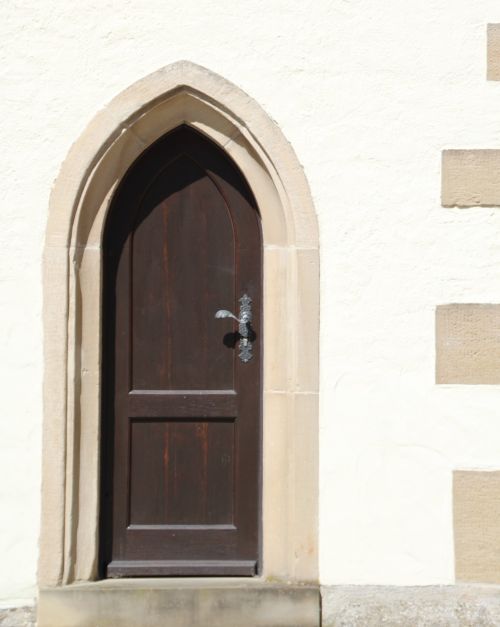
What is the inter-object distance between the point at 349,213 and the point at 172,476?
58.5 inches

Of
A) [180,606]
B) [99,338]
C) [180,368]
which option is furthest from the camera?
[180,368]

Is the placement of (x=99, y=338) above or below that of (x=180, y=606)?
above

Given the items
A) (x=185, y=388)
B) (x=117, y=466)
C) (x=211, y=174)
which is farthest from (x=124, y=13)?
(x=117, y=466)

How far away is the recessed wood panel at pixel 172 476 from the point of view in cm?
430

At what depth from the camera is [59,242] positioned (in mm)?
4094

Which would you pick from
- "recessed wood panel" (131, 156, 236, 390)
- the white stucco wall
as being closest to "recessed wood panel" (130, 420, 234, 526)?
"recessed wood panel" (131, 156, 236, 390)

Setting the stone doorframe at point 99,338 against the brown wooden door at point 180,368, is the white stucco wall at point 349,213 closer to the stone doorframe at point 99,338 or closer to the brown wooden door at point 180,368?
the stone doorframe at point 99,338

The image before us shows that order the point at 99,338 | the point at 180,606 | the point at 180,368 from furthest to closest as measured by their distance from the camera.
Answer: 1. the point at 180,368
2. the point at 99,338
3. the point at 180,606

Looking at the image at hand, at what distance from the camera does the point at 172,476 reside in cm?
431

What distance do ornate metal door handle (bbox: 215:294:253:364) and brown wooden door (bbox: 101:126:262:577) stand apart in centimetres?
3

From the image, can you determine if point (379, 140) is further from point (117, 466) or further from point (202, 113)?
point (117, 466)

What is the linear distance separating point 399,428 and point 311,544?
0.65m

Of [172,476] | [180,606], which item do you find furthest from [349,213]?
[180,606]

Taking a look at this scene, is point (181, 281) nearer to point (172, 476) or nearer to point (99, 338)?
point (99, 338)
